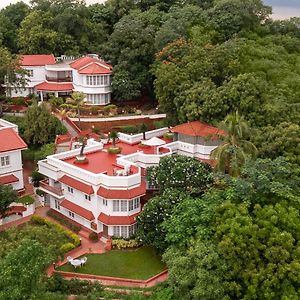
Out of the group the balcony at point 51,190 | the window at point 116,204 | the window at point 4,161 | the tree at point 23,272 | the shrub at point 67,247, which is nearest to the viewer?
the tree at point 23,272

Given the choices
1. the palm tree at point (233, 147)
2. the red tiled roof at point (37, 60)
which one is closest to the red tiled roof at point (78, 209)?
the palm tree at point (233, 147)

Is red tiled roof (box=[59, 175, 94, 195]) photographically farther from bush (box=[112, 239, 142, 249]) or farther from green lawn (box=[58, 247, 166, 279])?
green lawn (box=[58, 247, 166, 279])

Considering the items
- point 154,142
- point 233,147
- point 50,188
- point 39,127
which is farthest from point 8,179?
point 233,147

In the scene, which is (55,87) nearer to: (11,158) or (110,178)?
(11,158)

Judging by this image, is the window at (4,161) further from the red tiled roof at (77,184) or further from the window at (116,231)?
the window at (116,231)

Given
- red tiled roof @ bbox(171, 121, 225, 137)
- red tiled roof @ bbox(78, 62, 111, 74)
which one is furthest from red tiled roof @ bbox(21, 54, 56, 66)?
red tiled roof @ bbox(171, 121, 225, 137)

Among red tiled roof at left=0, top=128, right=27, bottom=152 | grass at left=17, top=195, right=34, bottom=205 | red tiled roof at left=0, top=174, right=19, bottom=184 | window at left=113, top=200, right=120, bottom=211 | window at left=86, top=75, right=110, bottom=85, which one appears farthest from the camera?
window at left=86, top=75, right=110, bottom=85
